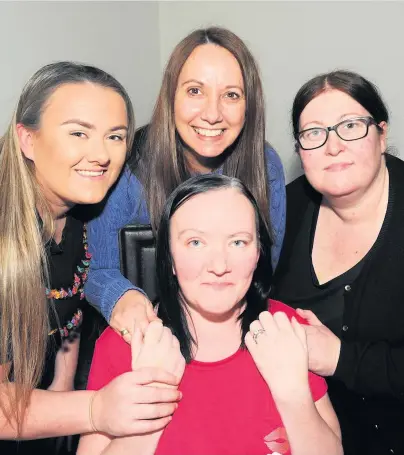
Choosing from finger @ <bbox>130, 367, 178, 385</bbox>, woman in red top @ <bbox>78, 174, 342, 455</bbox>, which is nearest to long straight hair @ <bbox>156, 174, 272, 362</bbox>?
woman in red top @ <bbox>78, 174, 342, 455</bbox>

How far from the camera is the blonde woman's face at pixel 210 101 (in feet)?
6.03

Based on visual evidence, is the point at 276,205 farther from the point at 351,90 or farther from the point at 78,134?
the point at 78,134

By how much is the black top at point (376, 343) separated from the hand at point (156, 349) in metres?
0.51

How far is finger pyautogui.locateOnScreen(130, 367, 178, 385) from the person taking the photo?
1398 millimetres

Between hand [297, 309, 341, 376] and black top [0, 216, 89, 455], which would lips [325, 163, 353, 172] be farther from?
black top [0, 216, 89, 455]

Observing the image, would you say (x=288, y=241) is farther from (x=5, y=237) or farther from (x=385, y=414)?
(x=5, y=237)

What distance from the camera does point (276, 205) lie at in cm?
203

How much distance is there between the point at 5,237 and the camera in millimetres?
1593

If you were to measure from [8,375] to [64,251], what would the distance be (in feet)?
1.29

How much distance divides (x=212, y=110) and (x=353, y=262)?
2.11 feet

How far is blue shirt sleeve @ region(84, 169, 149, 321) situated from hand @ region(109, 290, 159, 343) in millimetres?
165

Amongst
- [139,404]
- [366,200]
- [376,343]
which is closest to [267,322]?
[139,404]

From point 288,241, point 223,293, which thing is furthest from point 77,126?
point 288,241

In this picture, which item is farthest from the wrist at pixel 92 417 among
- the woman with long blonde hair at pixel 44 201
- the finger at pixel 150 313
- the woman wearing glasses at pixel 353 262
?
the woman wearing glasses at pixel 353 262
